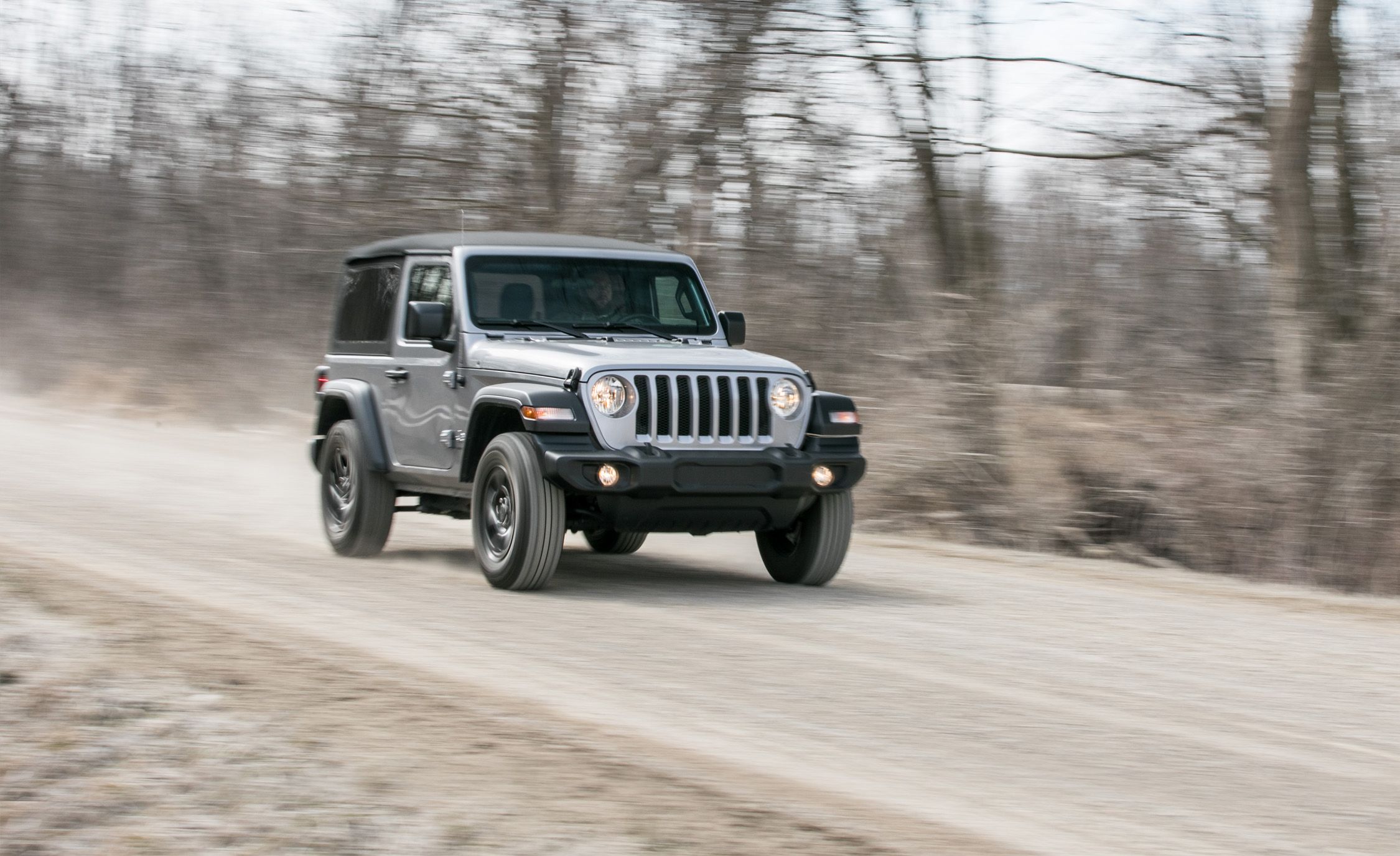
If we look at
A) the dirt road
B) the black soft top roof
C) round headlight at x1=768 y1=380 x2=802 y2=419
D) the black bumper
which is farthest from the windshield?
the dirt road

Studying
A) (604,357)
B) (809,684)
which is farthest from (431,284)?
(809,684)

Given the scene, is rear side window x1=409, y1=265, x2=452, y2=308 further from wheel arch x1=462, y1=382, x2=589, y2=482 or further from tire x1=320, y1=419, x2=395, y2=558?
tire x1=320, y1=419, x2=395, y2=558

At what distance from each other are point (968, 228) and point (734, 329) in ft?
21.0

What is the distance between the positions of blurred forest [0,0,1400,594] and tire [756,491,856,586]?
3.00 m

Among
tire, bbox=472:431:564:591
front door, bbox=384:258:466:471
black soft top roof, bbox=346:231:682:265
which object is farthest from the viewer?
black soft top roof, bbox=346:231:682:265

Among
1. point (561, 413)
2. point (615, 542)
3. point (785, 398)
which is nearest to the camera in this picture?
point (561, 413)

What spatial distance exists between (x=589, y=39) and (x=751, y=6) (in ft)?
9.36

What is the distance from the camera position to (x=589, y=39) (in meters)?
19.8

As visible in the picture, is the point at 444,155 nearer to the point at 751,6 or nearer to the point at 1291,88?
the point at 751,6

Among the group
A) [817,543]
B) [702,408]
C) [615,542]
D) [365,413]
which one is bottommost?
[615,542]

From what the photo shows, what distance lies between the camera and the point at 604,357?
9.09m

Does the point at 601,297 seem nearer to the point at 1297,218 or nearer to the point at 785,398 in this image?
the point at 785,398

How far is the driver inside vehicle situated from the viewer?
10172 millimetres

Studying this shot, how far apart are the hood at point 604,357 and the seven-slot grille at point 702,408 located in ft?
0.23
